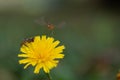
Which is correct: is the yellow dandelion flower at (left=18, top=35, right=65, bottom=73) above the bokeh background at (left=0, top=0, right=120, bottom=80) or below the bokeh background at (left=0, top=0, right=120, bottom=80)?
below

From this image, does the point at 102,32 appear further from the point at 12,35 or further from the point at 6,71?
the point at 6,71

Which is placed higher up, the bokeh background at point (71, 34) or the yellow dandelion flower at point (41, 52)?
the bokeh background at point (71, 34)

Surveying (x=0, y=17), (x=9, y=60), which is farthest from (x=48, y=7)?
(x=9, y=60)

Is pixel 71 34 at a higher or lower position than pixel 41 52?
higher

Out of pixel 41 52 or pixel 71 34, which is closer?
pixel 41 52

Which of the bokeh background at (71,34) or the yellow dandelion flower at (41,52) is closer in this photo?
the yellow dandelion flower at (41,52)
